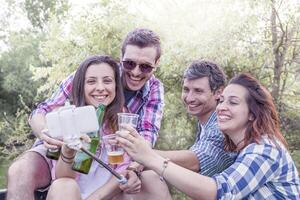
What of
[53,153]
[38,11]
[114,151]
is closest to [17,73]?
[38,11]

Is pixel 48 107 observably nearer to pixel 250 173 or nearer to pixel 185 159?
pixel 185 159

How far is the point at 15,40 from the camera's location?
9781 millimetres

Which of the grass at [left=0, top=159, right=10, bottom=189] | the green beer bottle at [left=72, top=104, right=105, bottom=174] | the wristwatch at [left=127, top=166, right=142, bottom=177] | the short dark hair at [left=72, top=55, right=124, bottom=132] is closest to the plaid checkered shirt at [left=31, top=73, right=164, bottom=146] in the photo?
the short dark hair at [left=72, top=55, right=124, bottom=132]

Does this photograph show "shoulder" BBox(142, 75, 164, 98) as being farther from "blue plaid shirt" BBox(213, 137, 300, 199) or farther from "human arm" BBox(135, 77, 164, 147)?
"blue plaid shirt" BBox(213, 137, 300, 199)

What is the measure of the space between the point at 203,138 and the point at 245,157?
55 cm

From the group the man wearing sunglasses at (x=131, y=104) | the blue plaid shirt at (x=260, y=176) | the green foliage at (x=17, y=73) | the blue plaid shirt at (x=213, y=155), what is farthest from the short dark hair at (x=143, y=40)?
the green foliage at (x=17, y=73)

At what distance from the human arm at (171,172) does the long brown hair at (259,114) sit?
11.2 inches

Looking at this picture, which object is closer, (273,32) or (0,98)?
(273,32)

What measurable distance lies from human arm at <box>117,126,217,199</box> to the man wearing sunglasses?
0.43 meters

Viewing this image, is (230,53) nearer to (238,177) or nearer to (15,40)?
(238,177)

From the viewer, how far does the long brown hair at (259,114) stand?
5.63 feet

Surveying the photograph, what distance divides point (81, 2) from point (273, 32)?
2.26 metres

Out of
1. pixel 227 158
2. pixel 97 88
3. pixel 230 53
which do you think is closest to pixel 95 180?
pixel 97 88

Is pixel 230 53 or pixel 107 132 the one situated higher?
pixel 230 53
